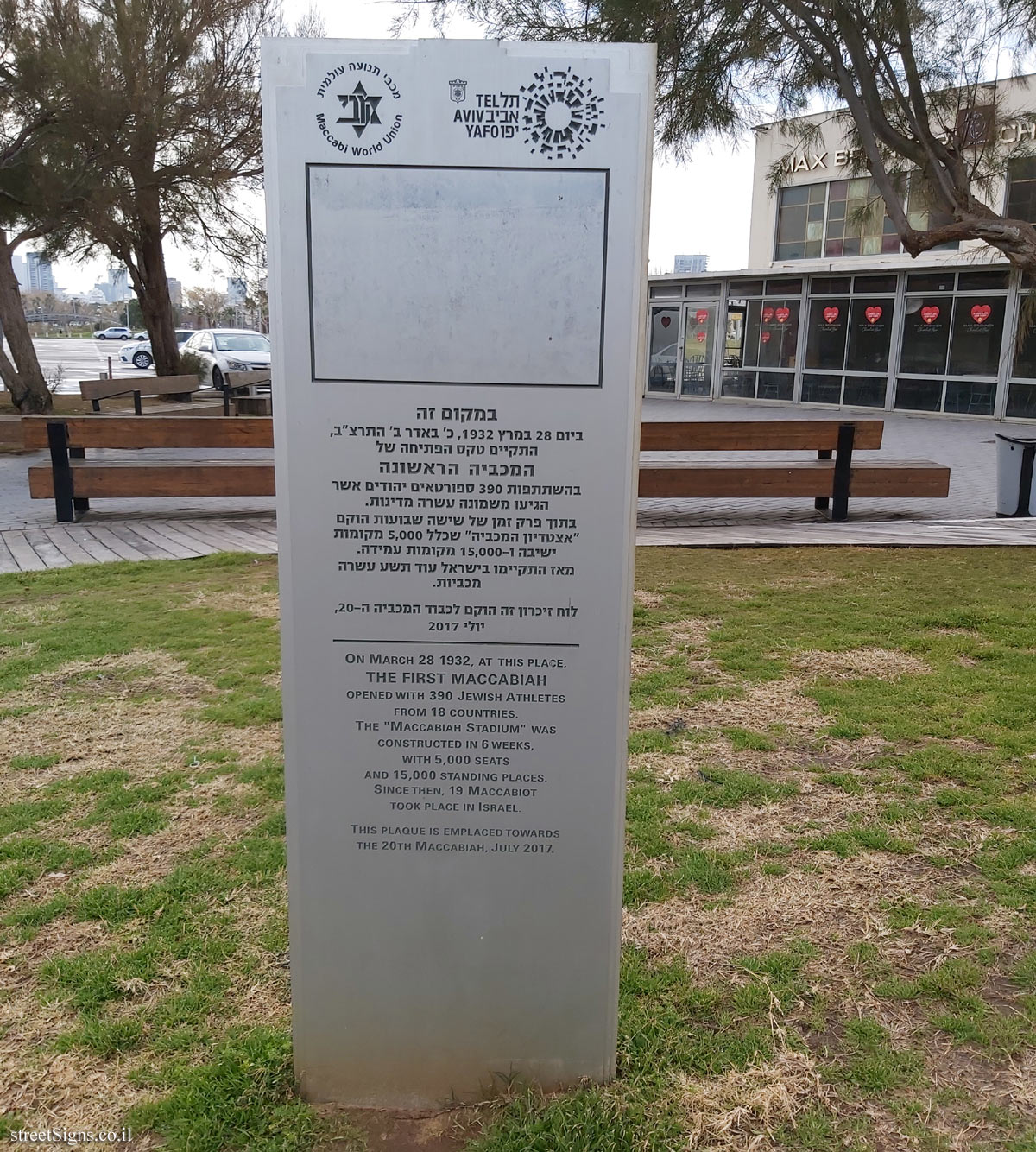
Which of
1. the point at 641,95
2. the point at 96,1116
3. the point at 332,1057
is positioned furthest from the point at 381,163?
the point at 96,1116

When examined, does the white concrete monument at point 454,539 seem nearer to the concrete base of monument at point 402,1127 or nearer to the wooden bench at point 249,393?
the concrete base of monument at point 402,1127

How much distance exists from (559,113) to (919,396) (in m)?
21.3

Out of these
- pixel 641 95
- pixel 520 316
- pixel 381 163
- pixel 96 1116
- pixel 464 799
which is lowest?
pixel 96 1116

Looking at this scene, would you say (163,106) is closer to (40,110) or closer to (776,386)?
(40,110)

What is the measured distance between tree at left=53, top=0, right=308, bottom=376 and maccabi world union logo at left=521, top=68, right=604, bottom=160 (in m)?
11.6

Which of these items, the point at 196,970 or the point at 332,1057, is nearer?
the point at 332,1057

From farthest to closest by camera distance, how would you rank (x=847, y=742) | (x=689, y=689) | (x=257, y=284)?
(x=257, y=284)
(x=689, y=689)
(x=847, y=742)

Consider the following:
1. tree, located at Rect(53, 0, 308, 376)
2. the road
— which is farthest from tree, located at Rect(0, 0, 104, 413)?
the road

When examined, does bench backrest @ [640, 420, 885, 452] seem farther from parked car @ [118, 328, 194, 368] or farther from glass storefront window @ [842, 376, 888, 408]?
parked car @ [118, 328, 194, 368]

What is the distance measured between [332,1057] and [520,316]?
1673 mm

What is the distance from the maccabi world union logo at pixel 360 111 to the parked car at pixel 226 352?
23.0 meters

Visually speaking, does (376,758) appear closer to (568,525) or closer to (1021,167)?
(568,525)

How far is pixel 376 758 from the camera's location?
213 centimetres

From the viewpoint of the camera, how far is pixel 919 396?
2119 centimetres
